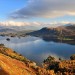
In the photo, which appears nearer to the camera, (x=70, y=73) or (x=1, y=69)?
(x=1, y=69)

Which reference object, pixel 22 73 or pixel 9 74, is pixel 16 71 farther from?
pixel 9 74

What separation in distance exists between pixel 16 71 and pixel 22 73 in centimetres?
147

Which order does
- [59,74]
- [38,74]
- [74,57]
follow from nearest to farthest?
[38,74], [59,74], [74,57]

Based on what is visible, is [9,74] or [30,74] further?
[30,74]

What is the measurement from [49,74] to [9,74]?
15.9m

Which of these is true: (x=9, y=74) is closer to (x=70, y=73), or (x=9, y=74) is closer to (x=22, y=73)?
(x=22, y=73)

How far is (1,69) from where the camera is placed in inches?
1545

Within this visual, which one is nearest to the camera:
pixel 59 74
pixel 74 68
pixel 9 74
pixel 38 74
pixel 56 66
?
pixel 9 74

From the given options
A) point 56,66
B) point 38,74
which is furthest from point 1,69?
point 56,66

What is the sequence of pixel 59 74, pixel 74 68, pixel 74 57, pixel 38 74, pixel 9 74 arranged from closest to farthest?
pixel 9 74, pixel 38 74, pixel 59 74, pixel 74 68, pixel 74 57

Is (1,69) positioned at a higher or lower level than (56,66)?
higher

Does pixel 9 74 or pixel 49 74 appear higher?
pixel 9 74

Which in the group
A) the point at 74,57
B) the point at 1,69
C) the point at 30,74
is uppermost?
the point at 1,69

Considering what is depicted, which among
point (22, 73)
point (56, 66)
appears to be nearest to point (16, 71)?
point (22, 73)
